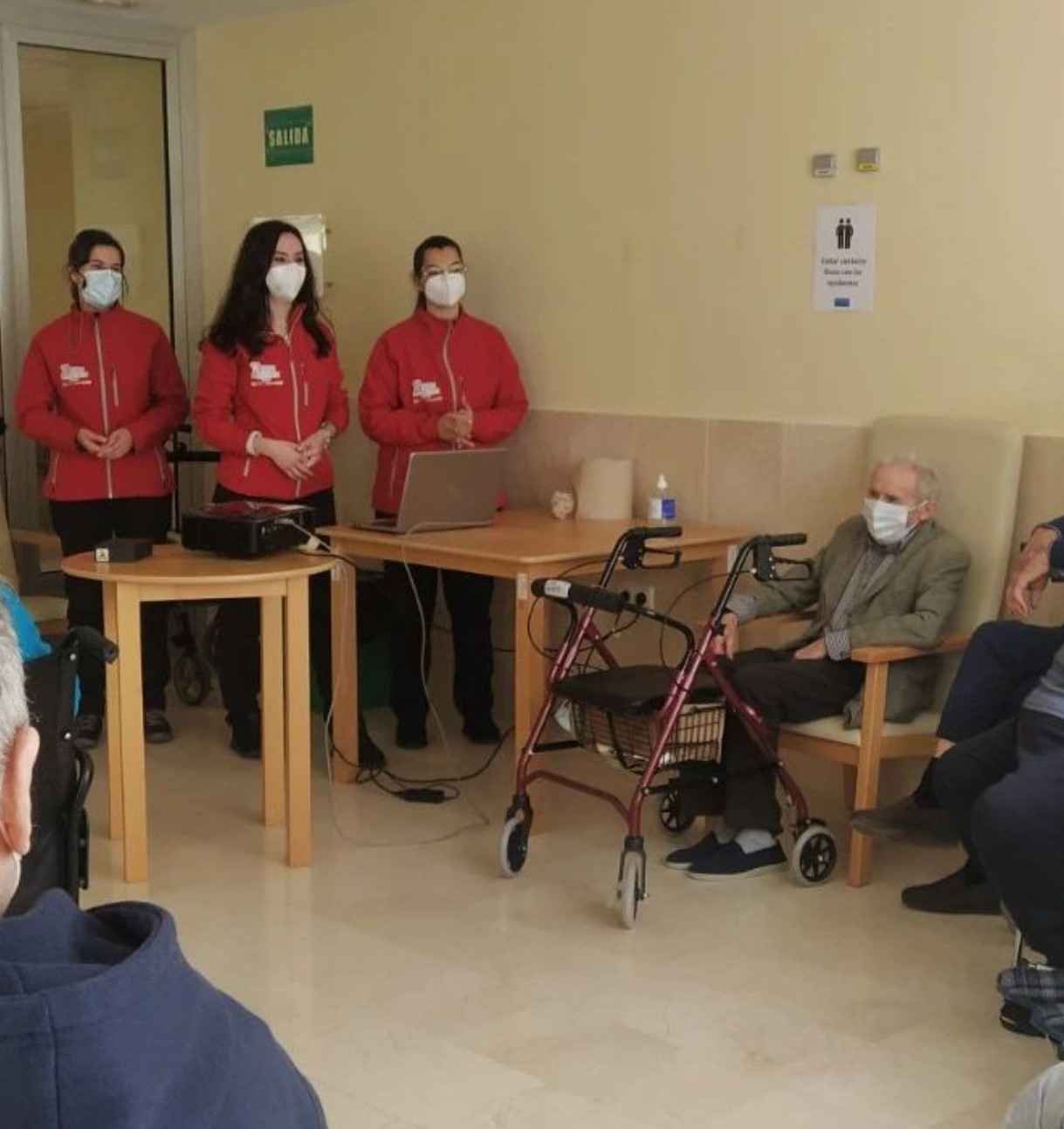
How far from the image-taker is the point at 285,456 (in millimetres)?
4797

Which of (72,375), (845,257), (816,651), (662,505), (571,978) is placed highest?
(845,257)

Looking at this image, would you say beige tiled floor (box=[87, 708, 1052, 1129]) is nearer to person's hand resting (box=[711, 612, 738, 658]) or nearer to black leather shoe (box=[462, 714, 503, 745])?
person's hand resting (box=[711, 612, 738, 658])

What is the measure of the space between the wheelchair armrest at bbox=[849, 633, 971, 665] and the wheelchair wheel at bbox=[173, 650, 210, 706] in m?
2.56

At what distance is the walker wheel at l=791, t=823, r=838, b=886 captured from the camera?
3.88m

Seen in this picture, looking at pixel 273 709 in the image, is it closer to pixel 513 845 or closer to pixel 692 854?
pixel 513 845

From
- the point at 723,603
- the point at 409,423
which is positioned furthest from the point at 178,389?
the point at 723,603

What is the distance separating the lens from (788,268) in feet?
15.0

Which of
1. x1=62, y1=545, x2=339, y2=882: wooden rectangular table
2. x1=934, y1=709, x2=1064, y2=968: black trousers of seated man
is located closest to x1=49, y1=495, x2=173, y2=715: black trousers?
x1=62, y1=545, x2=339, y2=882: wooden rectangular table

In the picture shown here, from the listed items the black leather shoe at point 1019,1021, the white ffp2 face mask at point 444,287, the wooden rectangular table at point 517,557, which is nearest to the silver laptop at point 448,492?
the wooden rectangular table at point 517,557

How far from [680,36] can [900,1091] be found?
10.1ft

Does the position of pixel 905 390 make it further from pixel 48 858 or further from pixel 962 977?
pixel 48 858

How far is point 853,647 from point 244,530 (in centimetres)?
148

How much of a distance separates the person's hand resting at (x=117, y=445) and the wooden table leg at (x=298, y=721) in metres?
1.39

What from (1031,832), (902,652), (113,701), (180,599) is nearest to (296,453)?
(180,599)
